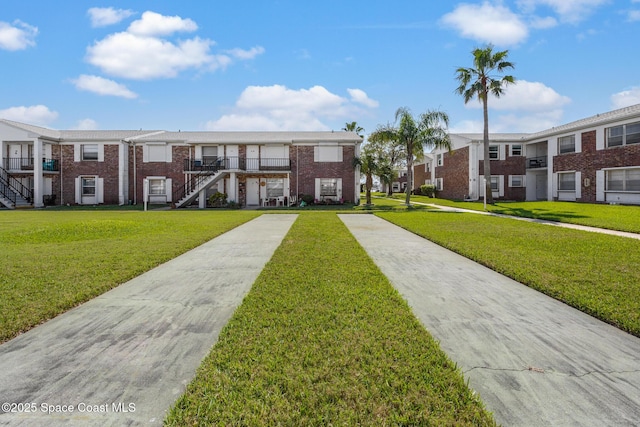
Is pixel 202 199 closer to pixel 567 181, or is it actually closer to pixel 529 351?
pixel 529 351

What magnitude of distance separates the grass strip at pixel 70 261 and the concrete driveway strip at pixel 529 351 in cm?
450

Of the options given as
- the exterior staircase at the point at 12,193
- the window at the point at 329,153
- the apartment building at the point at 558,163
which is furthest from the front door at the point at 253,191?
the apartment building at the point at 558,163

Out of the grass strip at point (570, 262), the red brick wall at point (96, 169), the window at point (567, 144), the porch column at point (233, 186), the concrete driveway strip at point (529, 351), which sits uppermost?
the window at point (567, 144)

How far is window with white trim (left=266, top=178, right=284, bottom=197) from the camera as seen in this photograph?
1156 inches

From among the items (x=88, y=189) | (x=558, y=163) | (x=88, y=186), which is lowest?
(x=88, y=189)

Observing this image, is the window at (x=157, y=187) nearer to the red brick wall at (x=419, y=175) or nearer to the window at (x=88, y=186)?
the window at (x=88, y=186)

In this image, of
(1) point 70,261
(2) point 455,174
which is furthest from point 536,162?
(1) point 70,261

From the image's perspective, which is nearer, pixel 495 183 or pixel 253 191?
pixel 253 191

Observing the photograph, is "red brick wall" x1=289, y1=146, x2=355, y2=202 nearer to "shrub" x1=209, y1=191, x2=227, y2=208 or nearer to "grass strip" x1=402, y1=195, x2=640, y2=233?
"shrub" x1=209, y1=191, x2=227, y2=208

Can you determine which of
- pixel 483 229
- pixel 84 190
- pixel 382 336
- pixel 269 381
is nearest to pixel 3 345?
pixel 269 381

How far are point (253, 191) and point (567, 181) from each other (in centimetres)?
2685

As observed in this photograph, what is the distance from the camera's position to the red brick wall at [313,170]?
28703 mm

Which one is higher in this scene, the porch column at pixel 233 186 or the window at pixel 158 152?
the window at pixel 158 152

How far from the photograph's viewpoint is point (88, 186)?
29438 mm
